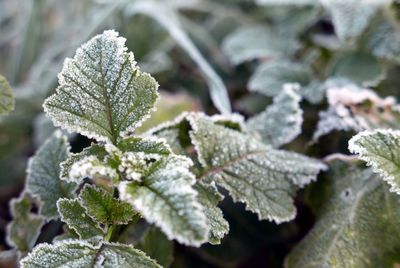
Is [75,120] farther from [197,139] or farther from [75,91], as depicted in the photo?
[197,139]

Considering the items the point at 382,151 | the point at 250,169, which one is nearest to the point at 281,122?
the point at 250,169

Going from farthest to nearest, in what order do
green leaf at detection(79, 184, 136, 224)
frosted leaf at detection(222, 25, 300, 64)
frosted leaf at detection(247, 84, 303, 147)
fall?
frosted leaf at detection(222, 25, 300, 64), frosted leaf at detection(247, 84, 303, 147), green leaf at detection(79, 184, 136, 224)

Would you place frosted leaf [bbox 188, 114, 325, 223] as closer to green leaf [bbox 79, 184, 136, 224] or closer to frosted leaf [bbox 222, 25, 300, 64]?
green leaf [bbox 79, 184, 136, 224]

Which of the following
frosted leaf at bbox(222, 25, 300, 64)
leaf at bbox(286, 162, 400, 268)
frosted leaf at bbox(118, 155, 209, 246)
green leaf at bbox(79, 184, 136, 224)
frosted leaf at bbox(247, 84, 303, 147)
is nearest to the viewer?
frosted leaf at bbox(118, 155, 209, 246)

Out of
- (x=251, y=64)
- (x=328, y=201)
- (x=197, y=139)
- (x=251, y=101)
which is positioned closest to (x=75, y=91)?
(x=197, y=139)

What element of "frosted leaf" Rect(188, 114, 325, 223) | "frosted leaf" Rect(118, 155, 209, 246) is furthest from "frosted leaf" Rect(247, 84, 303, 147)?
"frosted leaf" Rect(118, 155, 209, 246)

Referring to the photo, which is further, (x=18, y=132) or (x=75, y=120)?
(x=18, y=132)
